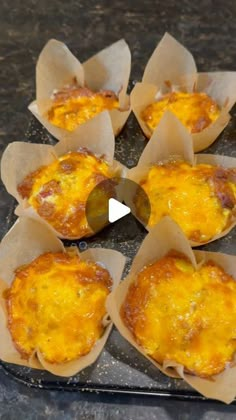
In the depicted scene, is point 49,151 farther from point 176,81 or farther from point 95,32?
point 95,32

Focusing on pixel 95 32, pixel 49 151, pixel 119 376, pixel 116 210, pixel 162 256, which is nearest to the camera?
pixel 119 376

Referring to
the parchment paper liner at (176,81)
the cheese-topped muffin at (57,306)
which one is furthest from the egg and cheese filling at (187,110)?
the cheese-topped muffin at (57,306)

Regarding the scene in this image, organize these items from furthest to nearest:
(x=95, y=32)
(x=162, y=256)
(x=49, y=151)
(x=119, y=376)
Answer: (x=95, y=32) < (x=49, y=151) < (x=162, y=256) < (x=119, y=376)

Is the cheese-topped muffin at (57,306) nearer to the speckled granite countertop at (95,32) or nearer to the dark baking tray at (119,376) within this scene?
the dark baking tray at (119,376)

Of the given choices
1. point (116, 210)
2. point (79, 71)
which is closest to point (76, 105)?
point (79, 71)

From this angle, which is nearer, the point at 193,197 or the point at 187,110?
the point at 193,197
